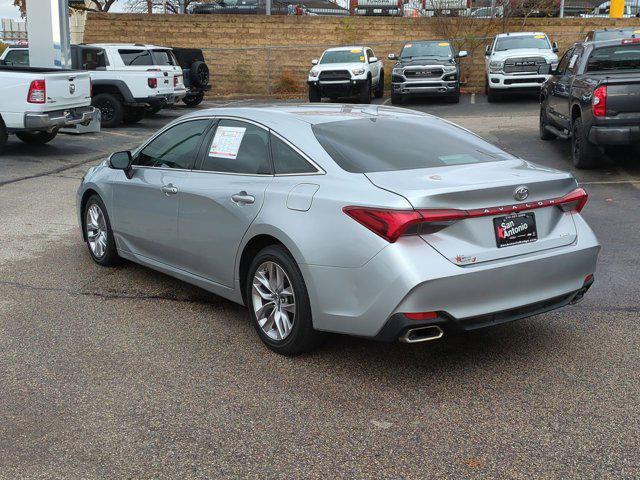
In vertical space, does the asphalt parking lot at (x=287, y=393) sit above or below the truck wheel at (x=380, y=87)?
below

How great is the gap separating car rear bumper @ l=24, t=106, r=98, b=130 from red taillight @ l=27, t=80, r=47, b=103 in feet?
0.78

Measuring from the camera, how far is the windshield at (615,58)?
38.4ft

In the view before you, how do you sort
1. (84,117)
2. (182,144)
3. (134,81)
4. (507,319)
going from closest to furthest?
(507,319) < (182,144) < (84,117) < (134,81)

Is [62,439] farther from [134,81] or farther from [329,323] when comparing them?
[134,81]

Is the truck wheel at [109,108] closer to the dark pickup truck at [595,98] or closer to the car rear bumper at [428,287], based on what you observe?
the dark pickup truck at [595,98]

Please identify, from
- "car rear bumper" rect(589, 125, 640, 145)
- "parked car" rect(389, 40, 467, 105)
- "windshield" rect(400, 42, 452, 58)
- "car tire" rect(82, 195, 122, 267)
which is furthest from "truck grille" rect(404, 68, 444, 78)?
"car tire" rect(82, 195, 122, 267)

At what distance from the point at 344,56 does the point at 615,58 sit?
13.1 m

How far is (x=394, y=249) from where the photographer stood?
13.4 ft

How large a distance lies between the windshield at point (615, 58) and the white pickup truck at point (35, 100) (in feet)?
29.1

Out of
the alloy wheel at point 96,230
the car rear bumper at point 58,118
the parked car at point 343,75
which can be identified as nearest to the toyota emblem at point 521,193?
the alloy wheel at point 96,230

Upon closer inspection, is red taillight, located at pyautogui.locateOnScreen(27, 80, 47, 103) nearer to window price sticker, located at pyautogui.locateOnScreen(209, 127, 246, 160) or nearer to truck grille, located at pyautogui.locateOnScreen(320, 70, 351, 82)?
window price sticker, located at pyautogui.locateOnScreen(209, 127, 246, 160)

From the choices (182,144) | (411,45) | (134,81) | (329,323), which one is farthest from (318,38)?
(329,323)

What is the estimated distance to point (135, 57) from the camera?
770 inches

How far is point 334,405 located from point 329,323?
47 cm
